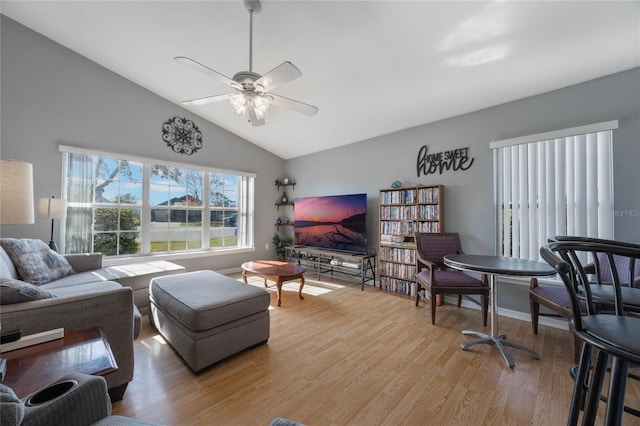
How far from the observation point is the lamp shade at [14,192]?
3.94 ft

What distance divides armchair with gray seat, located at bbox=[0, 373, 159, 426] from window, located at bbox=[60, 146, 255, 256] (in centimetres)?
329

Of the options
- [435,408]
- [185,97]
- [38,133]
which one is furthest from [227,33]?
[435,408]

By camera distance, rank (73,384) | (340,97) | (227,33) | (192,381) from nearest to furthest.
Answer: (73,384) < (192,381) < (227,33) < (340,97)

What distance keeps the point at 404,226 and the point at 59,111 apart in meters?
4.71

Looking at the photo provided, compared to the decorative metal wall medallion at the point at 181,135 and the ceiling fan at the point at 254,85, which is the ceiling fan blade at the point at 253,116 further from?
the decorative metal wall medallion at the point at 181,135

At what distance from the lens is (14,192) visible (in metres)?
1.24

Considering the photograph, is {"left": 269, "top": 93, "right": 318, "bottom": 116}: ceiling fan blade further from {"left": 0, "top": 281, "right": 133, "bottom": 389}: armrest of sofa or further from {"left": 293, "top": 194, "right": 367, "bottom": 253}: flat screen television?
{"left": 293, "top": 194, "right": 367, "bottom": 253}: flat screen television

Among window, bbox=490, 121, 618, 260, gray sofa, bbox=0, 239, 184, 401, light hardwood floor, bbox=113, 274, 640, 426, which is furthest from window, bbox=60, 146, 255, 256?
window, bbox=490, 121, 618, 260

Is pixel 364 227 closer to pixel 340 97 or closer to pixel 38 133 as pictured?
pixel 340 97

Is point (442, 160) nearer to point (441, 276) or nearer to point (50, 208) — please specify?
point (441, 276)

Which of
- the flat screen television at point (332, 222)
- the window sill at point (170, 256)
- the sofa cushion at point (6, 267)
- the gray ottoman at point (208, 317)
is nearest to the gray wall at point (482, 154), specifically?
the flat screen television at point (332, 222)

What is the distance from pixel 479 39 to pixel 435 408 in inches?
108

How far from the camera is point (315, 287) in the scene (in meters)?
3.84

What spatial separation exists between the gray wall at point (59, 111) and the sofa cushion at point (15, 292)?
2276mm
